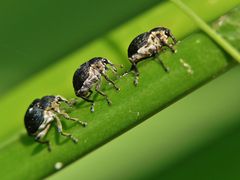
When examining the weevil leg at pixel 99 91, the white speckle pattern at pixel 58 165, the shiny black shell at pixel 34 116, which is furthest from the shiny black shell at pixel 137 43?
the white speckle pattern at pixel 58 165

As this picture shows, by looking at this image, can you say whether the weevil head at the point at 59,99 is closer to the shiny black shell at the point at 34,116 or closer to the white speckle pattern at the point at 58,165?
the shiny black shell at the point at 34,116

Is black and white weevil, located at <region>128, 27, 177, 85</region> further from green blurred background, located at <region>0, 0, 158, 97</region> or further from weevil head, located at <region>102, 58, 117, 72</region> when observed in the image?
green blurred background, located at <region>0, 0, 158, 97</region>

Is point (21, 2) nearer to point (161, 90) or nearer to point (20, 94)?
point (20, 94)

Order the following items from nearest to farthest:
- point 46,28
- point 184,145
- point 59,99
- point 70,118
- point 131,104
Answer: point 131,104 → point 70,118 → point 184,145 → point 59,99 → point 46,28

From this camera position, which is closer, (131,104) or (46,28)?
(131,104)

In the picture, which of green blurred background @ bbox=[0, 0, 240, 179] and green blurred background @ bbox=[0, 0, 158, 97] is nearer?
green blurred background @ bbox=[0, 0, 240, 179]

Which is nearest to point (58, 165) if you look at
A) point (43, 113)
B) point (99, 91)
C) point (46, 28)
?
point (99, 91)

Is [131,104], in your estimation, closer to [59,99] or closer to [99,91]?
[99,91]

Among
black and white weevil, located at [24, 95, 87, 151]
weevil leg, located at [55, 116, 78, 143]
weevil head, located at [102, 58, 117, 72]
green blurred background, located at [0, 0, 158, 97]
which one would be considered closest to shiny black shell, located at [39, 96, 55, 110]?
black and white weevil, located at [24, 95, 87, 151]
